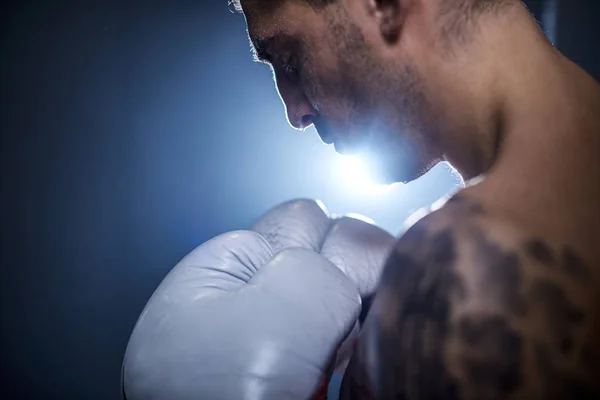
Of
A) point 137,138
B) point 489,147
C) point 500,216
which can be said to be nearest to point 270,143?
point 137,138

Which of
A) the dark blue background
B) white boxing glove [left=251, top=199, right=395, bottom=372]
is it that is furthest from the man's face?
the dark blue background

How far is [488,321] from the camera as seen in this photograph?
372 mm

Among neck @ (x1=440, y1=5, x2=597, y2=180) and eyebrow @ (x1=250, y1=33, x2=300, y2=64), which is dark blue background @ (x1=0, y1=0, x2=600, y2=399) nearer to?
eyebrow @ (x1=250, y1=33, x2=300, y2=64)

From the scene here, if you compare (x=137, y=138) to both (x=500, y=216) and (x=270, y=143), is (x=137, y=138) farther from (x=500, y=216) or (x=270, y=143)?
(x=500, y=216)

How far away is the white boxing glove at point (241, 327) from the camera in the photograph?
0.56m

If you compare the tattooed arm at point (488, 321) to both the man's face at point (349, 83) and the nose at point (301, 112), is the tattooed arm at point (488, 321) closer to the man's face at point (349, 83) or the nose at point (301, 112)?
the man's face at point (349, 83)

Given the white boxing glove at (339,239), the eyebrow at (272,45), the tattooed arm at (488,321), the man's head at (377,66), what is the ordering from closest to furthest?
the tattooed arm at (488,321) < the man's head at (377,66) < the eyebrow at (272,45) < the white boxing glove at (339,239)

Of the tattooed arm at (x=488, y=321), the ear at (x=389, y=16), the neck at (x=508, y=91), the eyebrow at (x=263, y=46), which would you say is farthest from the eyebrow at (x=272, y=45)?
the tattooed arm at (x=488, y=321)

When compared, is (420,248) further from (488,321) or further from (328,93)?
(328,93)

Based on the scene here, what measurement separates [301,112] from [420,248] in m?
0.39

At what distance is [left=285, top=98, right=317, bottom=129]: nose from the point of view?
0.74 metres

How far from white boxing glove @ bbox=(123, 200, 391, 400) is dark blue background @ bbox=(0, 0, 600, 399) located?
53 centimetres

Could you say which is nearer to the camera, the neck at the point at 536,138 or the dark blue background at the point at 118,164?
the neck at the point at 536,138

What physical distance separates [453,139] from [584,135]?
16 cm
